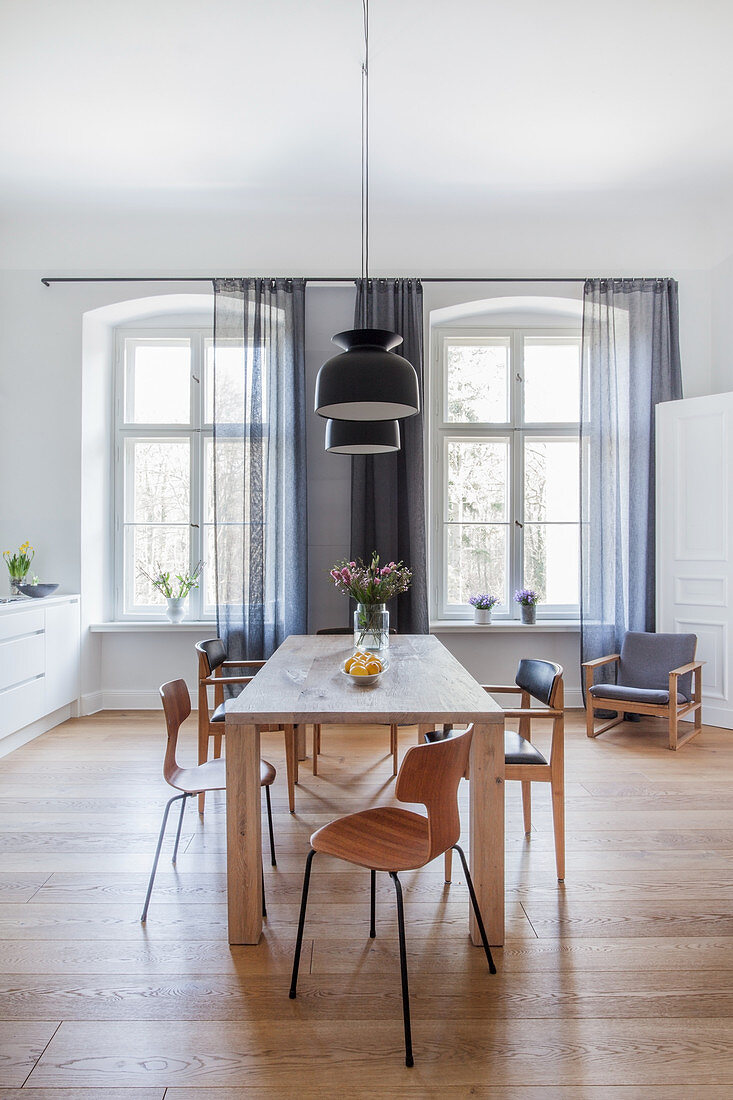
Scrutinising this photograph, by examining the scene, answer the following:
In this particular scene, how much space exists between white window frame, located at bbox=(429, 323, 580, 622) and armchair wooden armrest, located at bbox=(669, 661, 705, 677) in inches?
39.5

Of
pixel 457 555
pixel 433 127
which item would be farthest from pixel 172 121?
pixel 457 555

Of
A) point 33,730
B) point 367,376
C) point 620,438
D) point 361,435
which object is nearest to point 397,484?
point 620,438

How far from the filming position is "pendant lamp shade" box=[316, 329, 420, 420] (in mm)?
2332

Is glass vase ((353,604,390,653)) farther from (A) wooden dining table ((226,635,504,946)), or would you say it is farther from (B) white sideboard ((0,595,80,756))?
(B) white sideboard ((0,595,80,756))

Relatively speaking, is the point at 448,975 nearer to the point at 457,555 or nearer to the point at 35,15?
the point at 457,555

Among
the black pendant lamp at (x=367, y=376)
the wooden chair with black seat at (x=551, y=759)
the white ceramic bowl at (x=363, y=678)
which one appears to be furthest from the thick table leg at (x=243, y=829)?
the black pendant lamp at (x=367, y=376)

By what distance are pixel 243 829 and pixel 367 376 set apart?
1.57 meters

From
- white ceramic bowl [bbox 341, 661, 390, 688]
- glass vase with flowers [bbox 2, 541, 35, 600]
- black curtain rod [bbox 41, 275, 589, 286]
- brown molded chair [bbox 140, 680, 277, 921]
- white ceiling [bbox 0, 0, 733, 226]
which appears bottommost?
brown molded chair [bbox 140, 680, 277, 921]

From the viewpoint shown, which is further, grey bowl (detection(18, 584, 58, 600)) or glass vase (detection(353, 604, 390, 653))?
grey bowl (detection(18, 584, 58, 600))

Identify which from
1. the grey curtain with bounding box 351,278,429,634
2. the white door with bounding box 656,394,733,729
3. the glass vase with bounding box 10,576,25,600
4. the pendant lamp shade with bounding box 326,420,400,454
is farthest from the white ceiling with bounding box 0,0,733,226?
the glass vase with bounding box 10,576,25,600

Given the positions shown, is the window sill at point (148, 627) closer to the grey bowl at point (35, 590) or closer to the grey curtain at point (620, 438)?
the grey bowl at point (35, 590)

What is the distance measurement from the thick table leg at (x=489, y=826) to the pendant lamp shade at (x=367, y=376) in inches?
46.7

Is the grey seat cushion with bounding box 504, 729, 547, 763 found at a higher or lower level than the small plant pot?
lower

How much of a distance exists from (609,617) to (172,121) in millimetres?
4267
